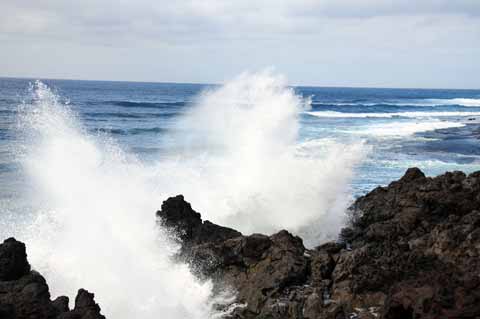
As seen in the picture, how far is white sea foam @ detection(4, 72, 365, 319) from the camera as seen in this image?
11406 mm

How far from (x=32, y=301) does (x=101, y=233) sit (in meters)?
5.02

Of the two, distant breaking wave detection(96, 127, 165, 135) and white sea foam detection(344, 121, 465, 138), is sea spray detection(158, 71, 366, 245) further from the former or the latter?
white sea foam detection(344, 121, 465, 138)

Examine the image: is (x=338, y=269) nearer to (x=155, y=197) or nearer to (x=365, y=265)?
(x=365, y=265)

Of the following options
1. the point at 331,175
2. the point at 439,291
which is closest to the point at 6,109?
the point at 331,175

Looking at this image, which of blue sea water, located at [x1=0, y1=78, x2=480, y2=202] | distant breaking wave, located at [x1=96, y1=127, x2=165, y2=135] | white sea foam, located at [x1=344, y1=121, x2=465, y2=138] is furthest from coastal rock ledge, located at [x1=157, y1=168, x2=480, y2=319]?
white sea foam, located at [x1=344, y1=121, x2=465, y2=138]

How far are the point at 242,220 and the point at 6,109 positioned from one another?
4259 cm

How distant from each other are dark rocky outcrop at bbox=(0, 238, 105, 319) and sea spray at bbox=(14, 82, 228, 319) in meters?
1.76

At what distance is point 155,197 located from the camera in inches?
698

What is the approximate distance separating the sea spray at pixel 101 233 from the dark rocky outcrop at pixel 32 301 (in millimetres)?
1764

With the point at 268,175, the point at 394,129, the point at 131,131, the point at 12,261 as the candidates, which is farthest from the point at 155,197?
the point at 394,129

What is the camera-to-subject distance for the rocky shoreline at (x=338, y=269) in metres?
8.52

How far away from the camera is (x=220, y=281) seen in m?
11.0

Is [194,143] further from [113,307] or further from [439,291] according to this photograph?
[439,291]

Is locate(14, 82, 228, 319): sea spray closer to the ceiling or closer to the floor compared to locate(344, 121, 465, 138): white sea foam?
closer to the floor
